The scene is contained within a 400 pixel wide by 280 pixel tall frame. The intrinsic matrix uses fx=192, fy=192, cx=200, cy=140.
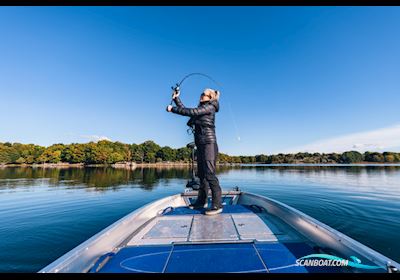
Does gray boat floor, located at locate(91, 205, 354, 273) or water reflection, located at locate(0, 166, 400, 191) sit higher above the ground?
gray boat floor, located at locate(91, 205, 354, 273)

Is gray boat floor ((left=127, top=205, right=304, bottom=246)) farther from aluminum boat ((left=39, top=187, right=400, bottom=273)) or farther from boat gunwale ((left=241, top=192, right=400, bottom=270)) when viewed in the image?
boat gunwale ((left=241, top=192, right=400, bottom=270))

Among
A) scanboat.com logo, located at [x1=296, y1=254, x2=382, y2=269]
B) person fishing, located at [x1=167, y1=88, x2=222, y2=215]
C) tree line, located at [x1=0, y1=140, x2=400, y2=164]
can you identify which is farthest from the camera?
tree line, located at [x1=0, y1=140, x2=400, y2=164]

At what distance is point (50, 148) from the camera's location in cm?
11581

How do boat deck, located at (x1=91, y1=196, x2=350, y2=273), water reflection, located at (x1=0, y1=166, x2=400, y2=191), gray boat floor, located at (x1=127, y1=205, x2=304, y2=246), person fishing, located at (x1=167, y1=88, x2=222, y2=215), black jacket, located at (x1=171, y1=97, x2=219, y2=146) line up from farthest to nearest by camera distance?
water reflection, located at (x1=0, y1=166, x2=400, y2=191) < black jacket, located at (x1=171, y1=97, x2=219, y2=146) < person fishing, located at (x1=167, y1=88, x2=222, y2=215) < gray boat floor, located at (x1=127, y1=205, x2=304, y2=246) < boat deck, located at (x1=91, y1=196, x2=350, y2=273)

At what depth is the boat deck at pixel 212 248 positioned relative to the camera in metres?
2.13

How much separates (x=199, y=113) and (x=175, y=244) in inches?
96.4

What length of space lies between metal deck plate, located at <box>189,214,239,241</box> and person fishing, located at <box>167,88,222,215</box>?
0.29 meters

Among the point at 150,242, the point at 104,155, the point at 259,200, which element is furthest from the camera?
the point at 104,155

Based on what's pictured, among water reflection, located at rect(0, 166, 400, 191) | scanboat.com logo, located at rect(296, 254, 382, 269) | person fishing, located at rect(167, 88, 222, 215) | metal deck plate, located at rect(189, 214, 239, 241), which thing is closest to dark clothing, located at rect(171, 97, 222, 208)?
person fishing, located at rect(167, 88, 222, 215)

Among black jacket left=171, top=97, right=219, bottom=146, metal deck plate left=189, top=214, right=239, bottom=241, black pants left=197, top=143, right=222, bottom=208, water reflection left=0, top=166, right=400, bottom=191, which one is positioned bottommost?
water reflection left=0, top=166, right=400, bottom=191

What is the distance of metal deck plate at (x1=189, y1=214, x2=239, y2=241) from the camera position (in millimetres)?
2898

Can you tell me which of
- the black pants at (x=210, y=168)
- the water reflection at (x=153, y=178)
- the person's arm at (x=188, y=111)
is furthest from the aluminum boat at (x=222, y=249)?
the water reflection at (x=153, y=178)
